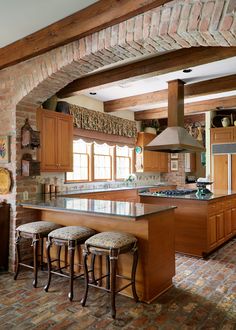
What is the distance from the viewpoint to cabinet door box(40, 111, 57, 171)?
4375 millimetres

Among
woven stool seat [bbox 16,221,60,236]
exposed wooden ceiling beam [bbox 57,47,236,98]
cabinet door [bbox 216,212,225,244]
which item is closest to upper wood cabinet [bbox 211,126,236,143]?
cabinet door [bbox 216,212,225,244]

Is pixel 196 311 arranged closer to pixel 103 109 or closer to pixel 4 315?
pixel 4 315

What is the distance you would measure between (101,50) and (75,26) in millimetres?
363

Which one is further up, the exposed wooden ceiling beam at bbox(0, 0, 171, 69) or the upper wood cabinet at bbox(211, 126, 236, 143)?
the exposed wooden ceiling beam at bbox(0, 0, 171, 69)

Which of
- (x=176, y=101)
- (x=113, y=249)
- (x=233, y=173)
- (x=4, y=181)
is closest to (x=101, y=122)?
(x=176, y=101)

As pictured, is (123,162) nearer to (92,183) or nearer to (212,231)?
(92,183)

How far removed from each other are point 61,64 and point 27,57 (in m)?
0.57

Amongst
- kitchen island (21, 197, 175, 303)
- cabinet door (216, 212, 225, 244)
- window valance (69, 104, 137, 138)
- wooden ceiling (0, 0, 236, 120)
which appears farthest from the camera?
window valance (69, 104, 137, 138)

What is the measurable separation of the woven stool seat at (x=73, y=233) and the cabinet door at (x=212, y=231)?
2.02m

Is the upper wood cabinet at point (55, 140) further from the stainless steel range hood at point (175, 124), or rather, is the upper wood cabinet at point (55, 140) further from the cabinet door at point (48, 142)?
the stainless steel range hood at point (175, 124)

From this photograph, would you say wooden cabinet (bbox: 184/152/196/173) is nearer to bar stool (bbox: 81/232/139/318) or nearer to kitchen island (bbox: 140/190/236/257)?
kitchen island (bbox: 140/190/236/257)

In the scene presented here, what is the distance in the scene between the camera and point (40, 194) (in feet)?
14.6

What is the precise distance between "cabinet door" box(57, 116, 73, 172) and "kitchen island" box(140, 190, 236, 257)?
1.65 m

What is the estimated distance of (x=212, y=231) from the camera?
14.0 feet
